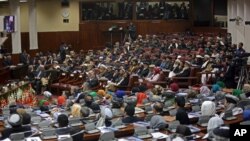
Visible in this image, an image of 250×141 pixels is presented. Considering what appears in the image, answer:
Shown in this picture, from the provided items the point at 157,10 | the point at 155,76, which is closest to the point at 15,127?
the point at 155,76

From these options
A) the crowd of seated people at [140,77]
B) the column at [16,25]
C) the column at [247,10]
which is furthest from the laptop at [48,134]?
the column at [16,25]

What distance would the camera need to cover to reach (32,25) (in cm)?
2850

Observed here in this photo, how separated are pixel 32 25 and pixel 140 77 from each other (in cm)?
1242

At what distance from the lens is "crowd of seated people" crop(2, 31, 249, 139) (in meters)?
10.2

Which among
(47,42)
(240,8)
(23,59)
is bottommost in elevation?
(23,59)

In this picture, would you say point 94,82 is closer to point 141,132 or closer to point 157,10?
point 141,132

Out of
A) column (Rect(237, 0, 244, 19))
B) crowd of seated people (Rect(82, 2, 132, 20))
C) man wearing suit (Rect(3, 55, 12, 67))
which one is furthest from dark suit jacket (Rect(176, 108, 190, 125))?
crowd of seated people (Rect(82, 2, 132, 20))

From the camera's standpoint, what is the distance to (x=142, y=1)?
107 ft

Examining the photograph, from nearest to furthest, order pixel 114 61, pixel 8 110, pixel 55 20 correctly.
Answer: pixel 8 110, pixel 114 61, pixel 55 20

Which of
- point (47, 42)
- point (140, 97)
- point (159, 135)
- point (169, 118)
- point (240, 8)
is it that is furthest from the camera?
point (47, 42)

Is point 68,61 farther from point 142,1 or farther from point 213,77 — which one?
point 142,1

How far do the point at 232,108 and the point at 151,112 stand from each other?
1948 millimetres

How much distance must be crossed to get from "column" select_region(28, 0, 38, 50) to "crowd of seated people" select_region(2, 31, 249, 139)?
2.17 m

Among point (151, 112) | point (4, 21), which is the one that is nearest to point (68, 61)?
point (4, 21)
